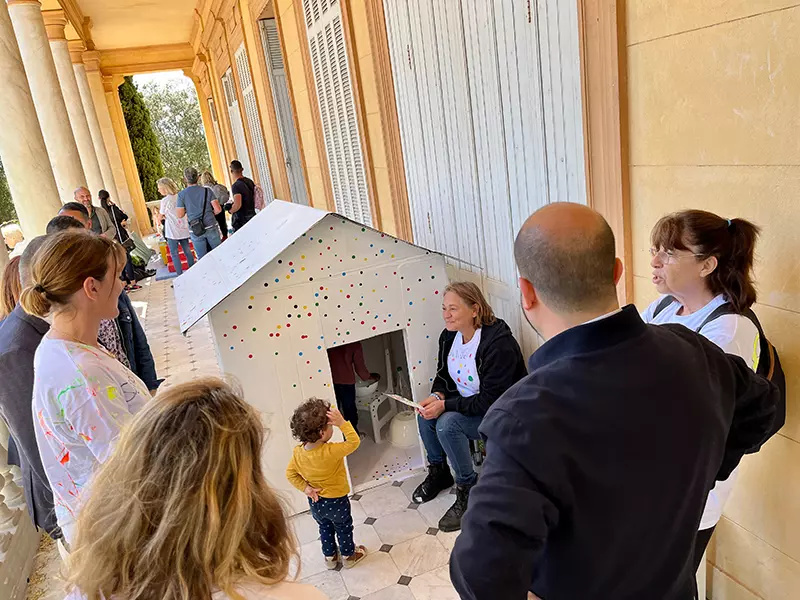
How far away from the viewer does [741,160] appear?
1739 millimetres

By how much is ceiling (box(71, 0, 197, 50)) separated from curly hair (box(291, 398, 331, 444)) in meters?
11.7

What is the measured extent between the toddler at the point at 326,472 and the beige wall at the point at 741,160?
4.78ft

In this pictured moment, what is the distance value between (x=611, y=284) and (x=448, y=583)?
2.06m

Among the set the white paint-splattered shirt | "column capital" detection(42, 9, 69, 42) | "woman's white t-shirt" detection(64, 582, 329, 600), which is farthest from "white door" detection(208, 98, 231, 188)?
"woman's white t-shirt" detection(64, 582, 329, 600)

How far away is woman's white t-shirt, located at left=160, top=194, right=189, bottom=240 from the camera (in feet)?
28.6

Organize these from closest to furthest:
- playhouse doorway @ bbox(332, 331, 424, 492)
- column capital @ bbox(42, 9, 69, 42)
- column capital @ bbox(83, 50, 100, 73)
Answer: playhouse doorway @ bbox(332, 331, 424, 492) < column capital @ bbox(42, 9, 69, 42) < column capital @ bbox(83, 50, 100, 73)

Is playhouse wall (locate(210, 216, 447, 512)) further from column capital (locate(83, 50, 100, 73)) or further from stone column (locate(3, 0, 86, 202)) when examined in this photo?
column capital (locate(83, 50, 100, 73))

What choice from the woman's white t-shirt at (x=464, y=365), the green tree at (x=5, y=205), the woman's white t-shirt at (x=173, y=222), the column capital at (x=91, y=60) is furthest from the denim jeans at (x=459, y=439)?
the green tree at (x=5, y=205)

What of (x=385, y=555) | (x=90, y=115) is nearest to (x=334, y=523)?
(x=385, y=555)

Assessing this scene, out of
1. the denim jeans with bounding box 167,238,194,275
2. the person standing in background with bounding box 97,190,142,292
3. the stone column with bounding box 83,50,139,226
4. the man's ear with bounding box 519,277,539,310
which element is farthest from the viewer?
the stone column with bounding box 83,50,139,226

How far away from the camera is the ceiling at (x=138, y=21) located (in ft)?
38.3

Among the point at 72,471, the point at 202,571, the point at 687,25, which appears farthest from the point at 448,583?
the point at 687,25

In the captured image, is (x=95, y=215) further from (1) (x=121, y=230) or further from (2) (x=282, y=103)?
(2) (x=282, y=103)

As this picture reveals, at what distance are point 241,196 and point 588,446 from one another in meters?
7.84
